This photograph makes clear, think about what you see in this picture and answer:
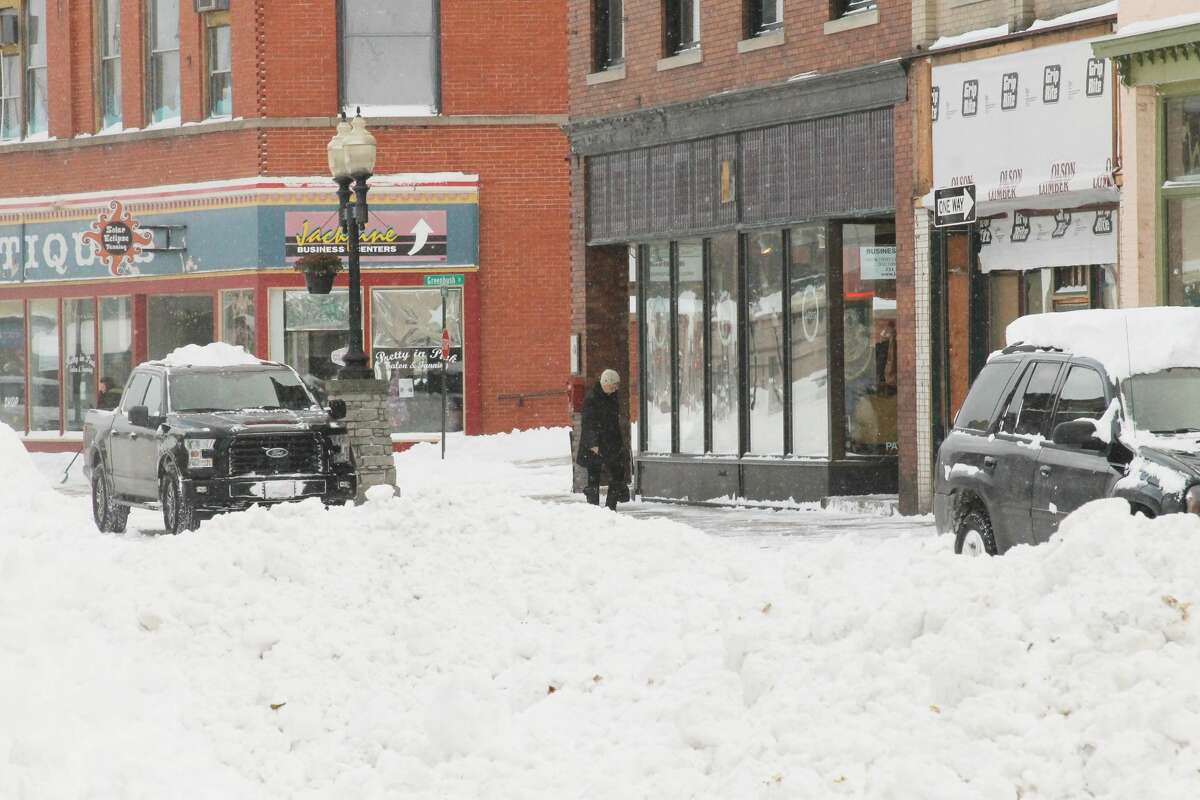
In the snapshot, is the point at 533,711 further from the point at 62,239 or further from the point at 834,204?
the point at 62,239

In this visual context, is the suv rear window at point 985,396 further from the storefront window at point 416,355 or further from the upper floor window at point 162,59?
the upper floor window at point 162,59

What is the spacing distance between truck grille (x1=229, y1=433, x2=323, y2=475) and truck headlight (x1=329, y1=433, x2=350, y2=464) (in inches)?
6.5

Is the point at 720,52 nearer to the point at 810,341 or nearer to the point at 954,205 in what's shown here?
the point at 810,341

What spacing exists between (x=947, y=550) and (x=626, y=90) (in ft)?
56.7

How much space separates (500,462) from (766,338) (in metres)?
8.25

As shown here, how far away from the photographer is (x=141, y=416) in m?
21.6

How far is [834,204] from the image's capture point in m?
23.3

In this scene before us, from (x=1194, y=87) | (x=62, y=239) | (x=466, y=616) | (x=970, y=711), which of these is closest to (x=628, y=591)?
(x=466, y=616)

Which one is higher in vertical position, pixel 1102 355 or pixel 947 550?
pixel 1102 355

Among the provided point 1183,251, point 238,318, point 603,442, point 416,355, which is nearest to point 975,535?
point 1183,251

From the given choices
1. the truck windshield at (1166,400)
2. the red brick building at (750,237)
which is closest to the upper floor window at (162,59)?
the red brick building at (750,237)

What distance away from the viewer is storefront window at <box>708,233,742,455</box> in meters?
25.2

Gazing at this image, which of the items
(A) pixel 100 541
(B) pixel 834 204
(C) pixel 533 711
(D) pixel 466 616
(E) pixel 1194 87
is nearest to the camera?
(C) pixel 533 711

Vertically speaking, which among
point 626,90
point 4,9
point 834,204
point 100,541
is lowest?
point 100,541
